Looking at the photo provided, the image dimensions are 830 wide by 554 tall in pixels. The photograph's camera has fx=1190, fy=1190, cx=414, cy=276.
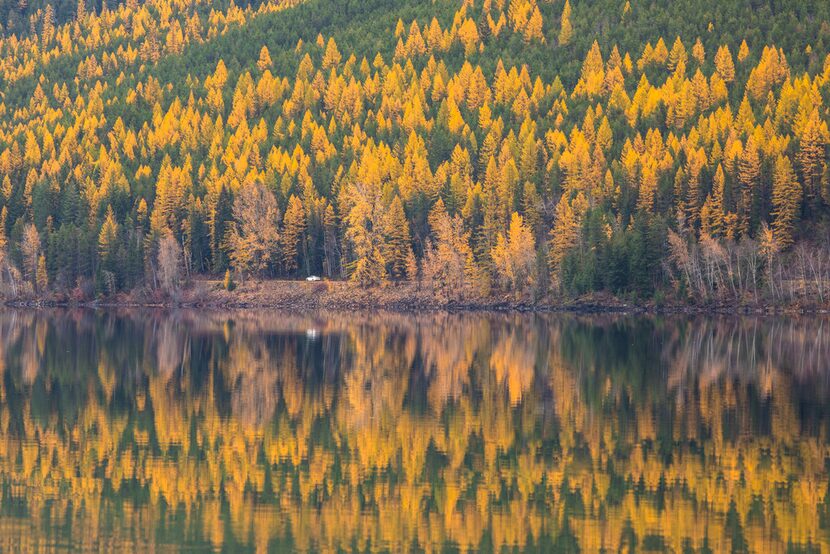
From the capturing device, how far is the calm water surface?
26.2m

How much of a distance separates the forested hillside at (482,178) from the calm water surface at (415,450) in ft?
176

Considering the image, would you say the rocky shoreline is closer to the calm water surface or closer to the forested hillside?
the forested hillside

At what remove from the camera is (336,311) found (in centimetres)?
12306

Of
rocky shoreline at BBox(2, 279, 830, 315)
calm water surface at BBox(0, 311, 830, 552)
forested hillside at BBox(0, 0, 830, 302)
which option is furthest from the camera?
forested hillside at BBox(0, 0, 830, 302)

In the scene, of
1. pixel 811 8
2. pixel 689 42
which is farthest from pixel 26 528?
pixel 811 8

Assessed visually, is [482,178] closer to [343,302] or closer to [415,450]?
[343,302]

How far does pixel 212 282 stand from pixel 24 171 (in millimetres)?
53823

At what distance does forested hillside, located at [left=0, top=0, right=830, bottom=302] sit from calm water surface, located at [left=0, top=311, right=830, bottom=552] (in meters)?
53.6

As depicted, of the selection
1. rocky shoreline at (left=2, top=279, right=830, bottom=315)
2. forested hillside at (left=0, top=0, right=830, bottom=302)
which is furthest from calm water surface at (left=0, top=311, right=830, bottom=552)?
forested hillside at (left=0, top=0, right=830, bottom=302)

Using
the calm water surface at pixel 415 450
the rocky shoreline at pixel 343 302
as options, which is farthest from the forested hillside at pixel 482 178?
the calm water surface at pixel 415 450

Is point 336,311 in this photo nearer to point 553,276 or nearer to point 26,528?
point 553,276

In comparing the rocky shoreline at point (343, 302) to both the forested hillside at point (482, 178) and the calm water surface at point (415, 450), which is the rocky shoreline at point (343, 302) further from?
the calm water surface at point (415, 450)

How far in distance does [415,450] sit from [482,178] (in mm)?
112943

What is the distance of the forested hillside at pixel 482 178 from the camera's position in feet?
391
